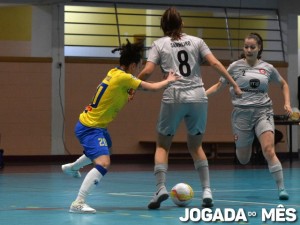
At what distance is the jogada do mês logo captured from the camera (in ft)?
26.7

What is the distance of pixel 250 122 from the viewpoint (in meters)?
11.0

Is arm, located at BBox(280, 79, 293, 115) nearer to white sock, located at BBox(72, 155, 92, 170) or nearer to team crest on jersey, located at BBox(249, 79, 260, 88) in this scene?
team crest on jersey, located at BBox(249, 79, 260, 88)

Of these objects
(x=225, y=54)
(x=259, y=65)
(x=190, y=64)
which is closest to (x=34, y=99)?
(x=225, y=54)

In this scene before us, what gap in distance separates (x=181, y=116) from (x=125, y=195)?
2285 millimetres

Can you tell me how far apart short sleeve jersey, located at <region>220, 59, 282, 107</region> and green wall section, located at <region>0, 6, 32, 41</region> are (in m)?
14.2

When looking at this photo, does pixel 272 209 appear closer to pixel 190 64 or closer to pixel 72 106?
pixel 190 64

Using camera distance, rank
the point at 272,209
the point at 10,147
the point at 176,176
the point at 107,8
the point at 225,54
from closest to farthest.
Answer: the point at 272,209, the point at 176,176, the point at 10,147, the point at 107,8, the point at 225,54

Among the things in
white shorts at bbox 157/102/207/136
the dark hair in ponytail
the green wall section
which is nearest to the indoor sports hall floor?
white shorts at bbox 157/102/207/136

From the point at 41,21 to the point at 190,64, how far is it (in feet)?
41.6

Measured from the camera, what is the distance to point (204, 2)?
2358cm

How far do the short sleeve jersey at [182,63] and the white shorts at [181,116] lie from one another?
7cm

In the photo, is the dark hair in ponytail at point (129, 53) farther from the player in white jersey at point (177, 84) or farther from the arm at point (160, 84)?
the arm at point (160, 84)

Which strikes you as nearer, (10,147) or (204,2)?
(10,147)

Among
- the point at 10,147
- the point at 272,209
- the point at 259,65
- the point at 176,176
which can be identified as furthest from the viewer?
the point at 10,147
